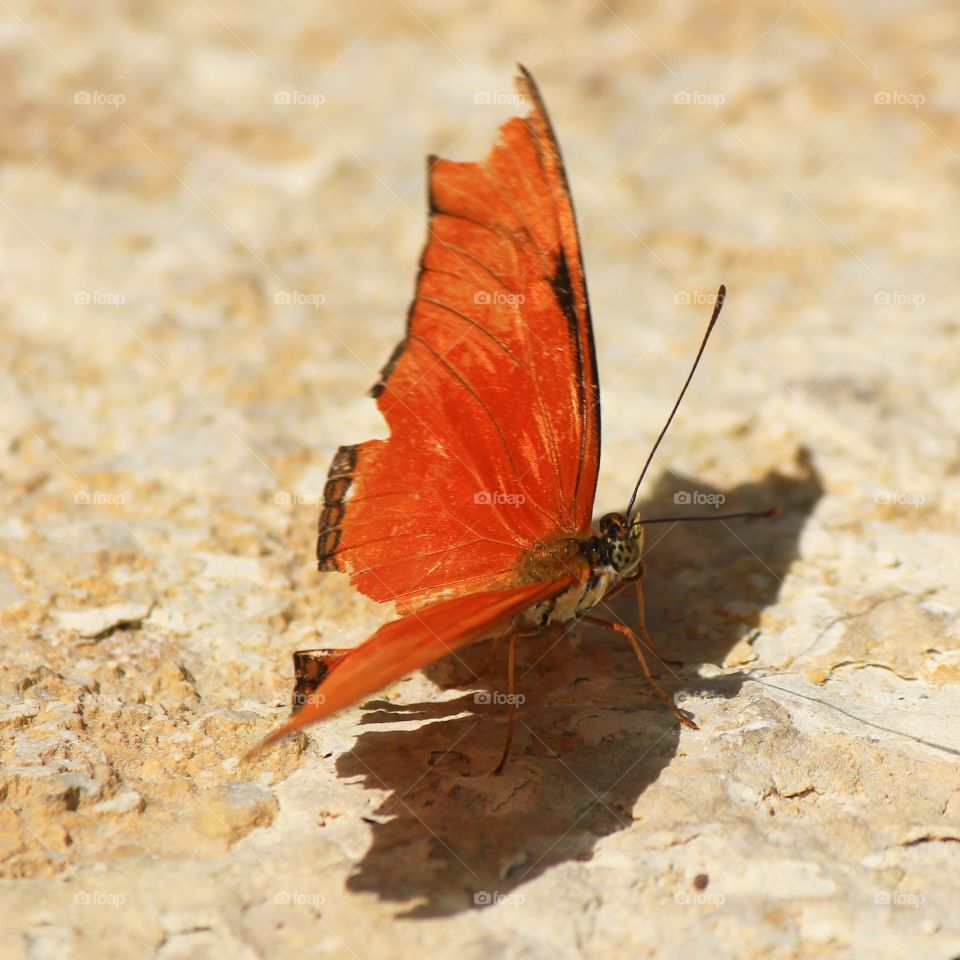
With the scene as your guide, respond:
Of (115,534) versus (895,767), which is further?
(115,534)

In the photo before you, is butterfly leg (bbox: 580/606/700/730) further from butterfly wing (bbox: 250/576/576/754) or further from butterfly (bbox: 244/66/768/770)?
butterfly wing (bbox: 250/576/576/754)

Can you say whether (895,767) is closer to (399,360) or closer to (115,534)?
(399,360)

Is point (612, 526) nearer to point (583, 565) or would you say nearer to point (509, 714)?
point (583, 565)

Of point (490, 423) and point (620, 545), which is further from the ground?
point (490, 423)

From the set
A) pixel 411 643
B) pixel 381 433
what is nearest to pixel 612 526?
pixel 411 643

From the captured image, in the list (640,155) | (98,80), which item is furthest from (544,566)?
(98,80)

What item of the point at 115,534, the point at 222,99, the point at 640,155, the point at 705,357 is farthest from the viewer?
the point at 222,99

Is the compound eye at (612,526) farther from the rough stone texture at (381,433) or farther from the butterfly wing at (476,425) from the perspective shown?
the rough stone texture at (381,433)
